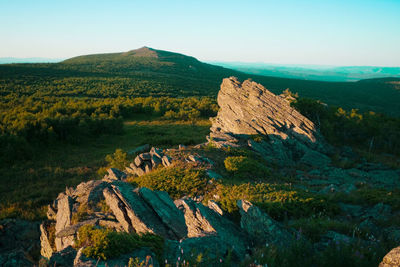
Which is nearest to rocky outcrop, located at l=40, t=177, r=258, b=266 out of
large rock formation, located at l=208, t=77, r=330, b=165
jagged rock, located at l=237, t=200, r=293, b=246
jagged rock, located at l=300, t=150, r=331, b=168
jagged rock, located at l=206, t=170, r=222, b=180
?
jagged rock, located at l=237, t=200, r=293, b=246

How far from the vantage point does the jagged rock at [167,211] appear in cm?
873

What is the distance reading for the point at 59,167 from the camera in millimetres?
26812

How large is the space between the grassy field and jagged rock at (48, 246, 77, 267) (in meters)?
13.6

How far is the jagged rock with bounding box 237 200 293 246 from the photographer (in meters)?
6.90

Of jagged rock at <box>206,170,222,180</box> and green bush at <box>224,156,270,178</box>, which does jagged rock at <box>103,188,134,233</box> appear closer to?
jagged rock at <box>206,170,222,180</box>

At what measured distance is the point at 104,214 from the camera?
1128cm

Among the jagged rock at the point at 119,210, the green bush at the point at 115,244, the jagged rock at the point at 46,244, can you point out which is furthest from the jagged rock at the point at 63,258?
the jagged rock at the point at 46,244

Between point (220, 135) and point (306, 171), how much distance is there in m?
8.77

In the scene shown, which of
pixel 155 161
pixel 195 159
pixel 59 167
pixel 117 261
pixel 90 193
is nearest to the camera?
pixel 117 261

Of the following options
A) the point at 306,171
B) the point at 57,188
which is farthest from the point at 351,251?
the point at 57,188

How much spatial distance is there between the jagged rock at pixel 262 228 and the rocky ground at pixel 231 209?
0.10ft

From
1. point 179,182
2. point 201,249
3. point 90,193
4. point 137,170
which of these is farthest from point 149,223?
point 137,170

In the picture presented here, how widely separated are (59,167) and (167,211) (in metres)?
22.5

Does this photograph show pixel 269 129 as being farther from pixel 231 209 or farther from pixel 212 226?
pixel 212 226
